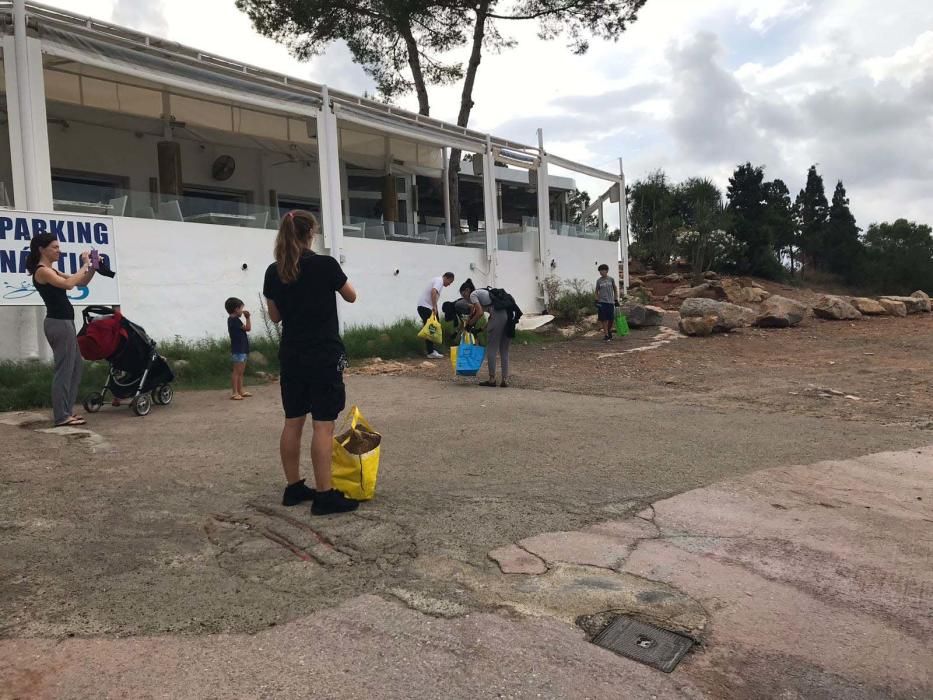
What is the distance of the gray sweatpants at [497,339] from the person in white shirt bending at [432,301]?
2898 millimetres

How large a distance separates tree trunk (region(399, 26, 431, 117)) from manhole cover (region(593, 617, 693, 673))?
2007 cm

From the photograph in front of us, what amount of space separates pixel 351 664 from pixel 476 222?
67.0 ft

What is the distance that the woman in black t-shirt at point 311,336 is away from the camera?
158 inches

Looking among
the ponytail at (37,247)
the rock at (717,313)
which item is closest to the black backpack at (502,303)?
the ponytail at (37,247)

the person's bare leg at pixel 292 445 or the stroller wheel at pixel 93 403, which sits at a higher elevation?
the person's bare leg at pixel 292 445

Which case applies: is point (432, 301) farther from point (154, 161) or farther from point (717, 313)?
point (717, 313)

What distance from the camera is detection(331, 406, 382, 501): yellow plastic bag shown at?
167 inches

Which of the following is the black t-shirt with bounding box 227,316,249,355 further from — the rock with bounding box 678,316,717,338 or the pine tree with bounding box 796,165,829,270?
the pine tree with bounding box 796,165,829,270

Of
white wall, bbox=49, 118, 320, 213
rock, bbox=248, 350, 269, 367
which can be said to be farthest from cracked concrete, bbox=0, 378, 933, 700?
white wall, bbox=49, 118, 320, 213

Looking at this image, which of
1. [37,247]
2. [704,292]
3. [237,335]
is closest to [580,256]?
[704,292]

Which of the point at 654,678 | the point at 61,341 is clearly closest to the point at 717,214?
the point at 61,341

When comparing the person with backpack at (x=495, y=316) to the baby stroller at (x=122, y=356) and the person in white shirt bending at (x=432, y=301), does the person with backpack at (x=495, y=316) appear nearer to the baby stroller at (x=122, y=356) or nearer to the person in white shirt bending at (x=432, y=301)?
the person in white shirt bending at (x=432, y=301)

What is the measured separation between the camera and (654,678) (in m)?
2.52

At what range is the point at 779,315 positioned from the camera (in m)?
18.4
